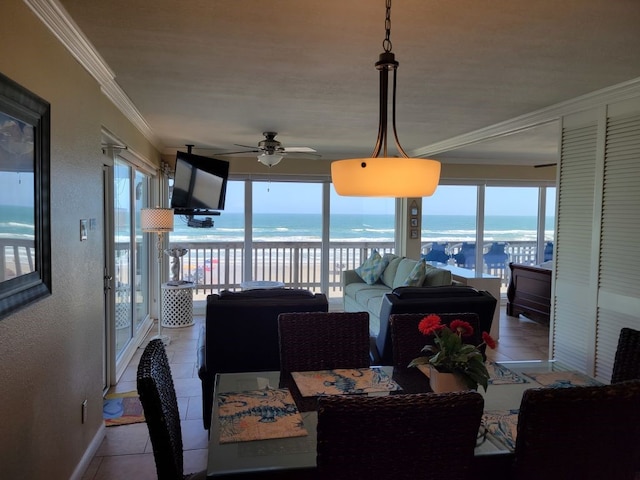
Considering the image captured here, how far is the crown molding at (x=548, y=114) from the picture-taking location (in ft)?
10.4

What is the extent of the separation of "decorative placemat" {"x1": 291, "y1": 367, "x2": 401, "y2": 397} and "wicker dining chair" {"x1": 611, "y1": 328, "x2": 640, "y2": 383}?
102 centimetres

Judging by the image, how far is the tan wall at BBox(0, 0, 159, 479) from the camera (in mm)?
1743

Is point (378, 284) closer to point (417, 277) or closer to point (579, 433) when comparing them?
point (417, 277)

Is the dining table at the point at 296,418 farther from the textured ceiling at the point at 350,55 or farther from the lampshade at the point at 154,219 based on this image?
the lampshade at the point at 154,219

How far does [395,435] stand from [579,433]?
0.58 meters

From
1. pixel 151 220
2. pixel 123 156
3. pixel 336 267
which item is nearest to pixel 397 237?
pixel 336 267

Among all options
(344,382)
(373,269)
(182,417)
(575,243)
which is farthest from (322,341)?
(373,269)

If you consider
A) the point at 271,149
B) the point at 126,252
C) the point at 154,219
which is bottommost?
the point at 126,252

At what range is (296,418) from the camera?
1.77m

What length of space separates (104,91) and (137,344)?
115 inches

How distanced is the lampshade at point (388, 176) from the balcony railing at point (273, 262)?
18.3 feet

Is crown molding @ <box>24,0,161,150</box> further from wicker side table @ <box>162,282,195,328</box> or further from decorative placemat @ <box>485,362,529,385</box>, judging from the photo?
wicker side table @ <box>162,282,195,328</box>

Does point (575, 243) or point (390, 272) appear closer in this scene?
point (575, 243)

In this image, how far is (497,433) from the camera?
169cm
